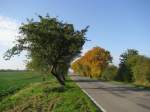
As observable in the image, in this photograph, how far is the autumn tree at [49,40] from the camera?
35.6 meters

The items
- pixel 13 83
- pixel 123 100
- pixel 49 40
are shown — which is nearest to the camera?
pixel 123 100

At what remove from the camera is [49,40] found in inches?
1406

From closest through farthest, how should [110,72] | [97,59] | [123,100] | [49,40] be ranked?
1. [123,100]
2. [49,40]
3. [110,72]
4. [97,59]

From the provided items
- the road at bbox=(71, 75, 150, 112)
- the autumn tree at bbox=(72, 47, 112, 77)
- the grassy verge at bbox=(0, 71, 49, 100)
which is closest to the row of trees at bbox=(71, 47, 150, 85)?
the autumn tree at bbox=(72, 47, 112, 77)

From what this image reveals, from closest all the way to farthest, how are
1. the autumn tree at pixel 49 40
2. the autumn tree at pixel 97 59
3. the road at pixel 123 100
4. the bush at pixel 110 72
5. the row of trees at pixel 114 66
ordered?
1. the road at pixel 123 100
2. the autumn tree at pixel 49 40
3. the row of trees at pixel 114 66
4. the bush at pixel 110 72
5. the autumn tree at pixel 97 59

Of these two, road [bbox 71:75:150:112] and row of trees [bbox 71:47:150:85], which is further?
row of trees [bbox 71:47:150:85]

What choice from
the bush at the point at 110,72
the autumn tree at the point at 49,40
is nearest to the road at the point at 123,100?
the autumn tree at the point at 49,40

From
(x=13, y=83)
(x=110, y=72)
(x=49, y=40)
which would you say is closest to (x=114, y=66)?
(x=110, y=72)

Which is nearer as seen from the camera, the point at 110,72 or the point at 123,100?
the point at 123,100

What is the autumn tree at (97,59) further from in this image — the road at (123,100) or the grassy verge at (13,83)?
the road at (123,100)

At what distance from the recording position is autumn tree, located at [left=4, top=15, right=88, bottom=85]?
35.6 meters

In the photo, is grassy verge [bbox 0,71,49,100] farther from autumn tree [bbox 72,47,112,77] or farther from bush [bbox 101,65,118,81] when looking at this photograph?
bush [bbox 101,65,118,81]

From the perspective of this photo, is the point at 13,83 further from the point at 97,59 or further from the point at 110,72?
the point at 97,59

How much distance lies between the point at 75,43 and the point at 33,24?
4.98 metres
